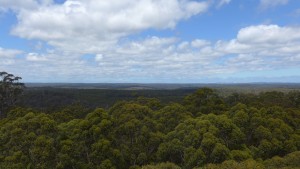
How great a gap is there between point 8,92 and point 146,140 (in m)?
50.1

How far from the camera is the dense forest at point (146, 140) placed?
95.5ft

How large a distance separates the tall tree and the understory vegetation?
41105 millimetres

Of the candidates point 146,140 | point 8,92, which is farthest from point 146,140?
point 8,92

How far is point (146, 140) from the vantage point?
33875 millimetres

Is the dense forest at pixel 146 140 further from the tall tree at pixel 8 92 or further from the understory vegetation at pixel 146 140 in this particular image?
the tall tree at pixel 8 92

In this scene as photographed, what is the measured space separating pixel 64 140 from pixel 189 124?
496 inches

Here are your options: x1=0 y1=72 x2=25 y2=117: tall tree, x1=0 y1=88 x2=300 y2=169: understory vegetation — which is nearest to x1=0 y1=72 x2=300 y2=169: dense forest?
x1=0 y1=88 x2=300 y2=169: understory vegetation

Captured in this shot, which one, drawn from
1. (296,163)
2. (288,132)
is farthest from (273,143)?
(296,163)

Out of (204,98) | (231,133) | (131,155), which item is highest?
(204,98)

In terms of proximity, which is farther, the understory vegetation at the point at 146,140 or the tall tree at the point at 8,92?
the tall tree at the point at 8,92

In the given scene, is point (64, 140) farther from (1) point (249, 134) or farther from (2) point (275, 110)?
Result: (2) point (275, 110)

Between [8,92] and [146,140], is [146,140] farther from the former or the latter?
[8,92]

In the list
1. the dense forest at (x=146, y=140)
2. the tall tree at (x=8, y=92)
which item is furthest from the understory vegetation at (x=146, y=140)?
the tall tree at (x=8, y=92)

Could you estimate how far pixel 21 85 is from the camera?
252ft
